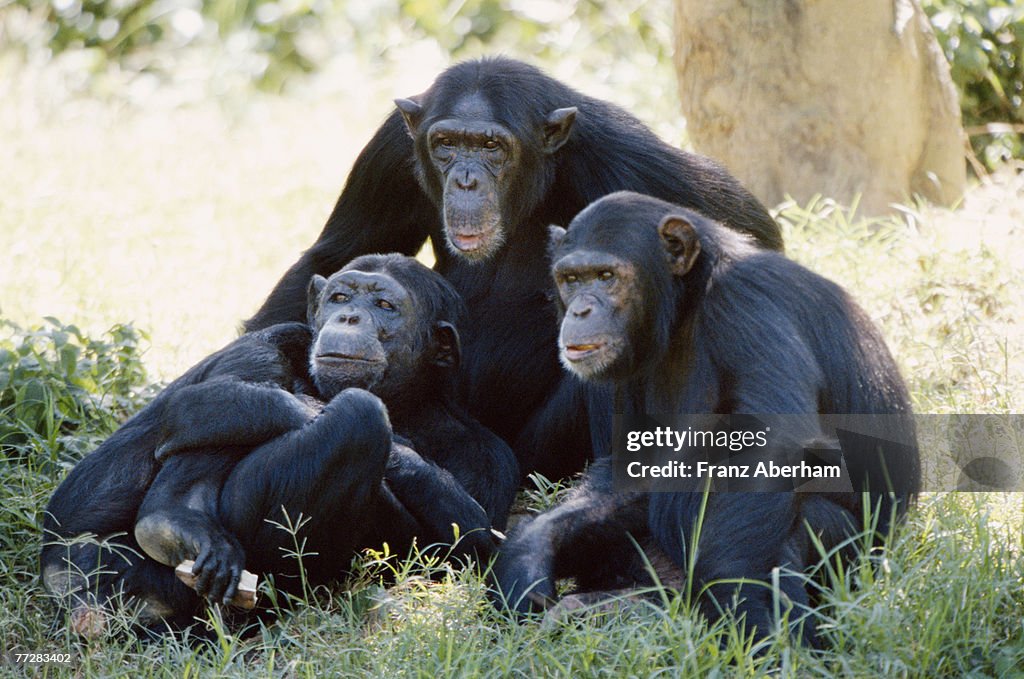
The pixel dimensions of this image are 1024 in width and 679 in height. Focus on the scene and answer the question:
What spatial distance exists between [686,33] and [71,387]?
5.38 m

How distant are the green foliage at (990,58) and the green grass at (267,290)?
0.94 meters

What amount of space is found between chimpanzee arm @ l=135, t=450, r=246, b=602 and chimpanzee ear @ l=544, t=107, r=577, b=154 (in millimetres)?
2440

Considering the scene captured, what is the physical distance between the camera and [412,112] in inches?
301

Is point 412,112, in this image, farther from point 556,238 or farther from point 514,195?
point 556,238

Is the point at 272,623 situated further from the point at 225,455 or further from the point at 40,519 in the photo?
the point at 40,519

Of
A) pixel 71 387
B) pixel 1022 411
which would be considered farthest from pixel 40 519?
pixel 1022 411

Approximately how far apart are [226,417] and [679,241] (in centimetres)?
213

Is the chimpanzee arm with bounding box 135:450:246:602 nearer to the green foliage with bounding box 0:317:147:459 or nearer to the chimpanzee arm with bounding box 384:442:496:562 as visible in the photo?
the chimpanzee arm with bounding box 384:442:496:562

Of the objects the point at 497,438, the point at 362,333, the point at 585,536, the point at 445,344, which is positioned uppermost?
the point at 362,333

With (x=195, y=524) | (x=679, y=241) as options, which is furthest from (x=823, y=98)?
(x=195, y=524)

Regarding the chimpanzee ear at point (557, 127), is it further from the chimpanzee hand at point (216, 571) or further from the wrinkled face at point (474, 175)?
the chimpanzee hand at point (216, 571)

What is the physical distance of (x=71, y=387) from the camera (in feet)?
26.4

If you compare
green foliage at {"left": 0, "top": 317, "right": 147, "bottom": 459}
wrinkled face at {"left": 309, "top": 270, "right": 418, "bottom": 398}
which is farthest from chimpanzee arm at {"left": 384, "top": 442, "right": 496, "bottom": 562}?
green foliage at {"left": 0, "top": 317, "right": 147, "bottom": 459}

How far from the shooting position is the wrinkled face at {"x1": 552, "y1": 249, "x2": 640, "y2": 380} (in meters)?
5.87
